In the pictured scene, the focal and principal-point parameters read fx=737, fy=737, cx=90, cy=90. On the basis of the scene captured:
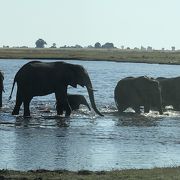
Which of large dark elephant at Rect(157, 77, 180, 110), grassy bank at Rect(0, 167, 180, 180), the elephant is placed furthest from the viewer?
large dark elephant at Rect(157, 77, 180, 110)

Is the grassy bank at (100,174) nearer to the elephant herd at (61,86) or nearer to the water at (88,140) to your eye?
the water at (88,140)

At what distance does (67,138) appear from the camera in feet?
71.1

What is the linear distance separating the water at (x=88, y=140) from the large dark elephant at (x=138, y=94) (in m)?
0.61

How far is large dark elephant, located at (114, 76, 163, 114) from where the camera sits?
31.0m

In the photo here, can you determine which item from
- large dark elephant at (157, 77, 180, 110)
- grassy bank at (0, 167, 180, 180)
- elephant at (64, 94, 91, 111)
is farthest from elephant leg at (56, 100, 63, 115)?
grassy bank at (0, 167, 180, 180)

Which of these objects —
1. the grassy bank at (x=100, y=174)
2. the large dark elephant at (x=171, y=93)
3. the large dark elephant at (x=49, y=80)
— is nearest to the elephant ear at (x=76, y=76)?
the large dark elephant at (x=49, y=80)

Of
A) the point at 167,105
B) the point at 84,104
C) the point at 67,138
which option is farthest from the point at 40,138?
the point at 167,105

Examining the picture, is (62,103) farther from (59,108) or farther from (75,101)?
→ (75,101)

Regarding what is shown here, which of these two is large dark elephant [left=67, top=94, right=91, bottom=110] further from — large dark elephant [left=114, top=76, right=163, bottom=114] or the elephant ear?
the elephant ear

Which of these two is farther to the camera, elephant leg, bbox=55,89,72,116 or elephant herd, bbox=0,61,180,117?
elephant herd, bbox=0,61,180,117

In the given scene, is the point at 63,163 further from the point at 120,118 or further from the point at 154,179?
the point at 120,118

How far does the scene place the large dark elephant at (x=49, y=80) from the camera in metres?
28.7

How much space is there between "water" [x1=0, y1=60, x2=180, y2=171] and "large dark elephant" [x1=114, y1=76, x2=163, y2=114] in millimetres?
615

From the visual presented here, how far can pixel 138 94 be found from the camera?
102 feet
